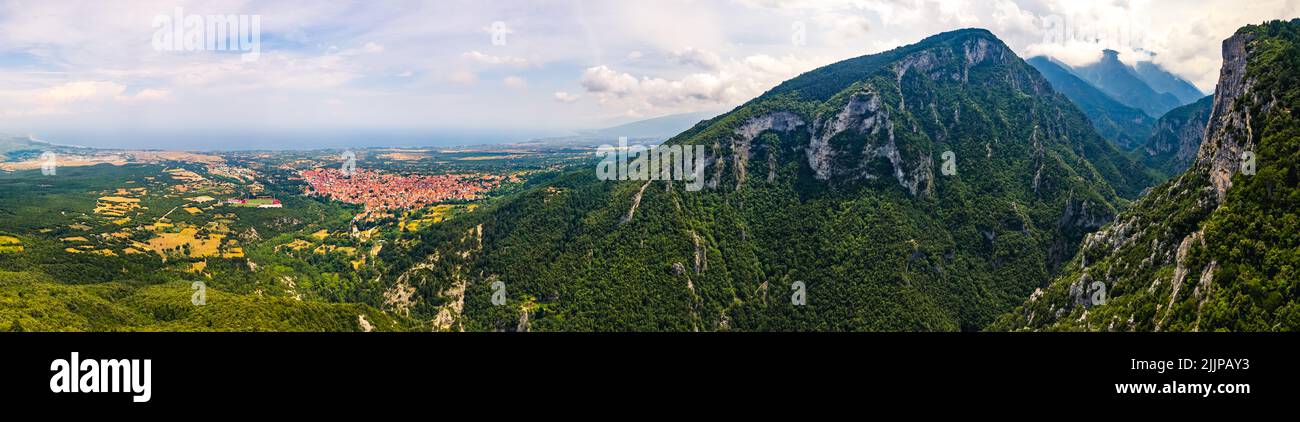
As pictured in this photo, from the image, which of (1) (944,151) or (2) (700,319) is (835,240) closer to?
(2) (700,319)

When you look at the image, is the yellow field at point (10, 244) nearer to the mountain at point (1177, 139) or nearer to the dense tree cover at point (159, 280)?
the dense tree cover at point (159, 280)

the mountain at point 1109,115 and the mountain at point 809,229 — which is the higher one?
the mountain at point 1109,115

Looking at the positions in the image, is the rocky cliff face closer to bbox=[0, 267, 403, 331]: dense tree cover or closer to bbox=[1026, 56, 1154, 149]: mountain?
bbox=[0, 267, 403, 331]: dense tree cover

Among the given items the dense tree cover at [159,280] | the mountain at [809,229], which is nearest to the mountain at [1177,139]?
the mountain at [809,229]

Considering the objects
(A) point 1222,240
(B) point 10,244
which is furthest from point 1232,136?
(B) point 10,244
